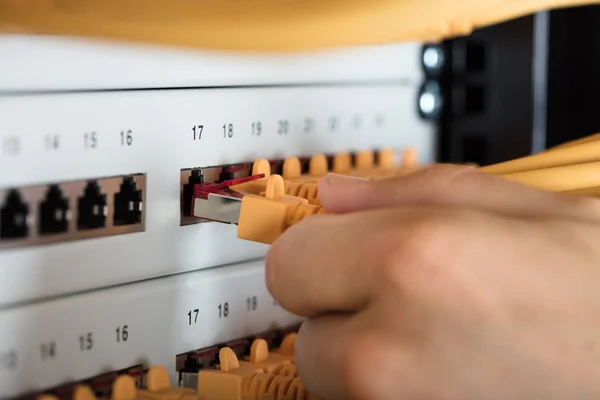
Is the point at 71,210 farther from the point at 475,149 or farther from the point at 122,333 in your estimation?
the point at 475,149

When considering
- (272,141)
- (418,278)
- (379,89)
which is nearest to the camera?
(418,278)

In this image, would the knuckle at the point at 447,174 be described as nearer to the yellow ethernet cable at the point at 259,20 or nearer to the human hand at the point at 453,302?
the human hand at the point at 453,302

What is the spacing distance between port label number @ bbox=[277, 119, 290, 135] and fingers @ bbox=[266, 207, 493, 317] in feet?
0.76

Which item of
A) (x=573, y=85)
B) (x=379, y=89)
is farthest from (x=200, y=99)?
(x=573, y=85)

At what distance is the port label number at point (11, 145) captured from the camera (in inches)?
16.8

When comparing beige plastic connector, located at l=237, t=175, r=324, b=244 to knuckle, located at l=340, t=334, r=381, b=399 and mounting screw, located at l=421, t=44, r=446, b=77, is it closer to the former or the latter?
knuckle, located at l=340, t=334, r=381, b=399

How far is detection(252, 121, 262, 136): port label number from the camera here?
0.57m

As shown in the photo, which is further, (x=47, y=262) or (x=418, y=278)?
(x=47, y=262)

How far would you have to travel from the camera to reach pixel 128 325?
1.61 ft

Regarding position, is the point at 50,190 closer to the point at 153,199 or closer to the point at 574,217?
the point at 153,199

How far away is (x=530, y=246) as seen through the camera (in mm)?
335

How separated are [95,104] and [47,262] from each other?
0.29ft

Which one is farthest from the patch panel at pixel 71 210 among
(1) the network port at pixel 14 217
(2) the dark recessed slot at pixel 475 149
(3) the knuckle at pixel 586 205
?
(2) the dark recessed slot at pixel 475 149

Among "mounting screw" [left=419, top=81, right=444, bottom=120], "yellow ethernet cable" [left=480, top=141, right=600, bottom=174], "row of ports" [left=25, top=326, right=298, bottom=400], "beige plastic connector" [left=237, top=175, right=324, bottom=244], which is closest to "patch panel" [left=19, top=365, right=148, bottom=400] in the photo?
"row of ports" [left=25, top=326, right=298, bottom=400]
